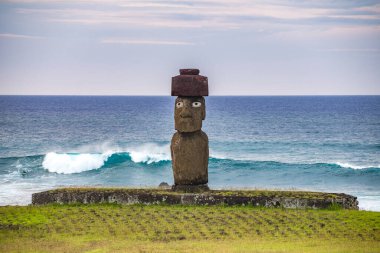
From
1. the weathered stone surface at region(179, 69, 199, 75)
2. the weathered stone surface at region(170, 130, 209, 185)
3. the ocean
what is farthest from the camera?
the ocean

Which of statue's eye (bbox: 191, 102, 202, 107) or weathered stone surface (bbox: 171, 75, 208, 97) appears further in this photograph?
statue's eye (bbox: 191, 102, 202, 107)

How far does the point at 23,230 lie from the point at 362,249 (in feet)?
24.3

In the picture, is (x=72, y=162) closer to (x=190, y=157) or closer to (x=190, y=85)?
(x=190, y=157)

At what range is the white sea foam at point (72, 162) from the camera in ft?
144

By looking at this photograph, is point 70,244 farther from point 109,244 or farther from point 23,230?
point 23,230

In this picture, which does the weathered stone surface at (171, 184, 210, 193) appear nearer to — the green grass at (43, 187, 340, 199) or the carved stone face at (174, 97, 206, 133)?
the green grass at (43, 187, 340, 199)

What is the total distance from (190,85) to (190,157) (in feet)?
6.40

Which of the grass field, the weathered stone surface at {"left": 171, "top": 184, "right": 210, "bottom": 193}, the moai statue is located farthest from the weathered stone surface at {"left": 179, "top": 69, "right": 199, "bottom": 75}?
the grass field

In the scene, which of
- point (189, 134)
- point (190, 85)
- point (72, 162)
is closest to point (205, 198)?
point (189, 134)

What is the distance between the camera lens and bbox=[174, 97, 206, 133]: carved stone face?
2005 centimetres

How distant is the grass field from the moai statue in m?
1.38

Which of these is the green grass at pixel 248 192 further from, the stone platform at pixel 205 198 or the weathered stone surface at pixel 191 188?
the weathered stone surface at pixel 191 188

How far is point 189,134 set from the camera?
66.6 ft

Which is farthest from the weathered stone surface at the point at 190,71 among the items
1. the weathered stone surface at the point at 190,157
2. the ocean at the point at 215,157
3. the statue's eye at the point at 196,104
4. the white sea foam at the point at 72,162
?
the white sea foam at the point at 72,162
